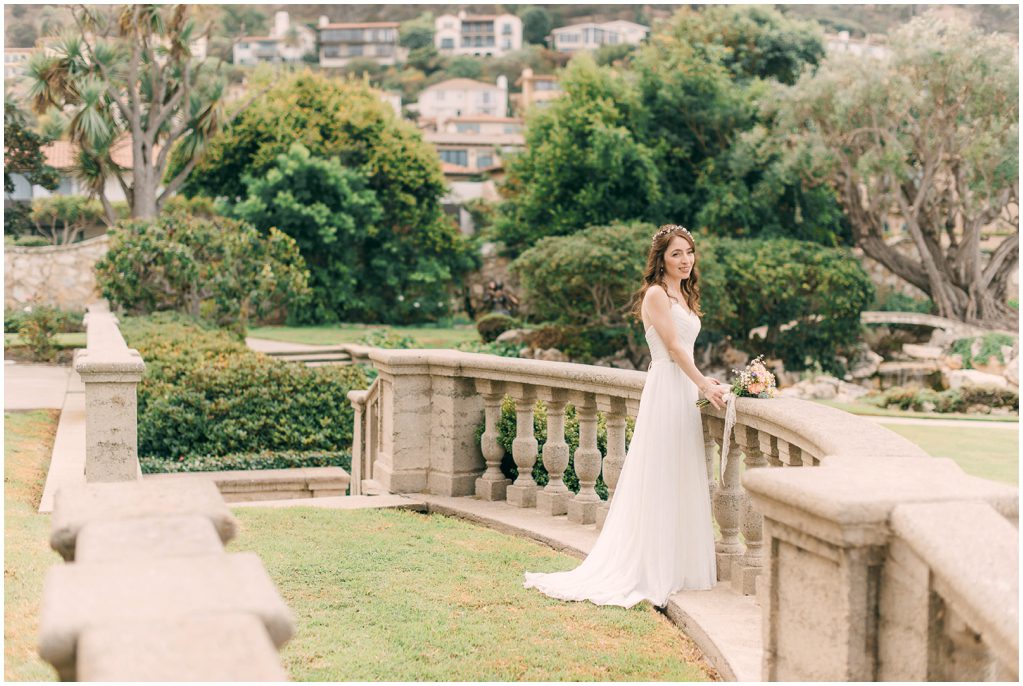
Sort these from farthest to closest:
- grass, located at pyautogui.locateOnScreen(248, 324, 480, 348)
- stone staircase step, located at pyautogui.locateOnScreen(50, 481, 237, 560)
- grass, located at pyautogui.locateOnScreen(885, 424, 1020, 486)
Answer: grass, located at pyautogui.locateOnScreen(248, 324, 480, 348) → grass, located at pyautogui.locateOnScreen(885, 424, 1020, 486) → stone staircase step, located at pyautogui.locateOnScreen(50, 481, 237, 560)

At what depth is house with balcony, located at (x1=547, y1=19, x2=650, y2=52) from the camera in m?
90.9

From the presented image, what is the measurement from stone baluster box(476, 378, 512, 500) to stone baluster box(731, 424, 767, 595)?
247 cm

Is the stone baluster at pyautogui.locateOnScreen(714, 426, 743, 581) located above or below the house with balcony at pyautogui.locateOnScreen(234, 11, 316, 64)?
below

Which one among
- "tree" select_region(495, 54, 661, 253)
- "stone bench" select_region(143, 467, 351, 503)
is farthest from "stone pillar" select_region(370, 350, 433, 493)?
"tree" select_region(495, 54, 661, 253)

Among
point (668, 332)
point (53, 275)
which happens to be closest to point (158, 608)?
point (668, 332)

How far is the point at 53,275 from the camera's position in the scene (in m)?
31.4

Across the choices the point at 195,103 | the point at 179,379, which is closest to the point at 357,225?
the point at 195,103

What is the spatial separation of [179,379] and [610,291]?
15115 millimetres

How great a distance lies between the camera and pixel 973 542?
241 centimetres

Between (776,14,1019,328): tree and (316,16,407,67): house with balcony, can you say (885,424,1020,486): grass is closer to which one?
(776,14,1019,328): tree

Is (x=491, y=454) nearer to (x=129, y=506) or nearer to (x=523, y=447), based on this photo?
(x=523, y=447)

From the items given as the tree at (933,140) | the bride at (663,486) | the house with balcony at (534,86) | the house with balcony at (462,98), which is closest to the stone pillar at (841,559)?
the bride at (663,486)

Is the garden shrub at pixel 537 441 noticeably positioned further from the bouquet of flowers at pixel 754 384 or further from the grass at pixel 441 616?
the bouquet of flowers at pixel 754 384

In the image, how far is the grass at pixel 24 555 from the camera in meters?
4.38
